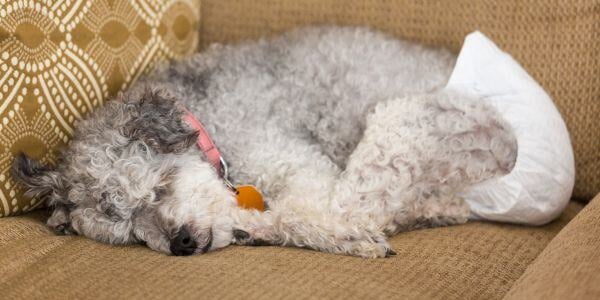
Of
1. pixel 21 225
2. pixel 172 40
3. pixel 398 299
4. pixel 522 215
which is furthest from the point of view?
pixel 172 40

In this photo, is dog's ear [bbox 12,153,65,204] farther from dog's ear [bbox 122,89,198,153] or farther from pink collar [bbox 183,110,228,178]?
pink collar [bbox 183,110,228,178]

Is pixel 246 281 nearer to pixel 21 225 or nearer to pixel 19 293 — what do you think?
pixel 19 293

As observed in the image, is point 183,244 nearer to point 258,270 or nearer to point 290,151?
point 258,270

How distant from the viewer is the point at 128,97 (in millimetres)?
2629

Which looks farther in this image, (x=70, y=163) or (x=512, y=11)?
(x=512, y=11)

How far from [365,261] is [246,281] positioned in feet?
1.46

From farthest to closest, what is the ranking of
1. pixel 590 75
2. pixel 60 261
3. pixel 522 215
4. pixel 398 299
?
pixel 590 75 < pixel 522 215 < pixel 60 261 < pixel 398 299

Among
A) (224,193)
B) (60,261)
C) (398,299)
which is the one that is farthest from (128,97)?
(398,299)

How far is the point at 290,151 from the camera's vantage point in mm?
2809

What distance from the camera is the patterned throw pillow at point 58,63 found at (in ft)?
8.25

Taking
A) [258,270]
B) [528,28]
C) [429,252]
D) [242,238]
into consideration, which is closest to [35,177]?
[242,238]

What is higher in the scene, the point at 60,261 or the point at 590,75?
the point at 590,75

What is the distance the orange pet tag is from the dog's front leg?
99 mm

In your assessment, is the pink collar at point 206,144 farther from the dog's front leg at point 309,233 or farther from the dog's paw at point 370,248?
the dog's paw at point 370,248
